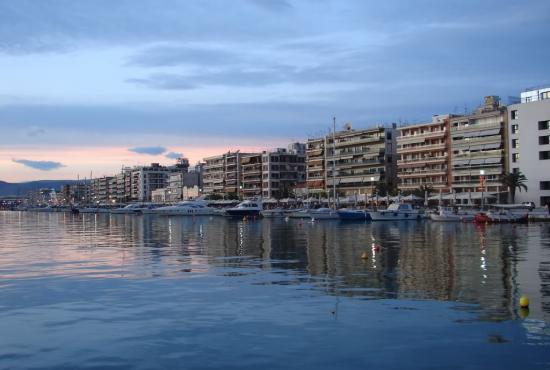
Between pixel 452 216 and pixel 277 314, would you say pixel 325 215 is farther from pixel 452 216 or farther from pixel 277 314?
pixel 277 314

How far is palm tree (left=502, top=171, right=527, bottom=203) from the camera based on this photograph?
113875mm

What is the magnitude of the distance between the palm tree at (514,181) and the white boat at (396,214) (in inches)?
722

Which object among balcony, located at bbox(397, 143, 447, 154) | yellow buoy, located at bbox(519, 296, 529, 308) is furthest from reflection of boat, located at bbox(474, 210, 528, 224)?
yellow buoy, located at bbox(519, 296, 529, 308)

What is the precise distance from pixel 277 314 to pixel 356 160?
156 m

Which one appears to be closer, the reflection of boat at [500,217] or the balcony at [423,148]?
the reflection of boat at [500,217]

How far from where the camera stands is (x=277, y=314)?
68.1 ft

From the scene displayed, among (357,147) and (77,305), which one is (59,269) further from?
(357,147)

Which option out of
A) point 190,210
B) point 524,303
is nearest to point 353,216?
point 190,210

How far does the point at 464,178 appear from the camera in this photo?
140125 millimetres

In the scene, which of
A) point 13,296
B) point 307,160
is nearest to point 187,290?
point 13,296

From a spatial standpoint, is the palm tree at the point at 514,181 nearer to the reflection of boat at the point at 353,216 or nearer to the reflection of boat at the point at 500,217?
the reflection of boat at the point at 500,217

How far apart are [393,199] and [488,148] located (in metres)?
23.9

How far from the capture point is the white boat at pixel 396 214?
352 feet

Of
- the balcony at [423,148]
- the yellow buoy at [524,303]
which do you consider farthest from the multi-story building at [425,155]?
the yellow buoy at [524,303]
